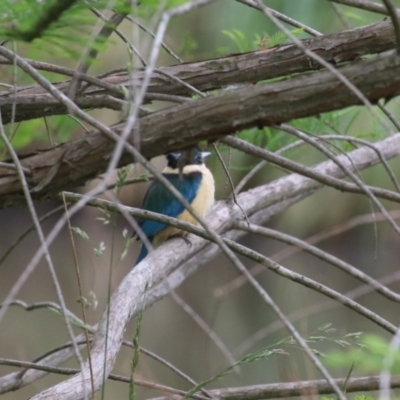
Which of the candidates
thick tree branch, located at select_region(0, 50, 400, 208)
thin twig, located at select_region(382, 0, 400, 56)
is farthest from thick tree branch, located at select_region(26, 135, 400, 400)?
thin twig, located at select_region(382, 0, 400, 56)

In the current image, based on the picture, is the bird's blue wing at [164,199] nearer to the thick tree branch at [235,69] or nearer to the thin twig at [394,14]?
the thick tree branch at [235,69]

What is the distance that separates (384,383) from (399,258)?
12.7 feet

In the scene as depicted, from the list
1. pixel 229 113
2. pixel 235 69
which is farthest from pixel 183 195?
pixel 229 113

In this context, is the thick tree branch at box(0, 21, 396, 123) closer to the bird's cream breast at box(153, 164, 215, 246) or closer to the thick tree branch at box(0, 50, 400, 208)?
the thick tree branch at box(0, 50, 400, 208)

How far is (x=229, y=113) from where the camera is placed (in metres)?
0.78

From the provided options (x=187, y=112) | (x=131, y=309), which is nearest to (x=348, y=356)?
(x=187, y=112)

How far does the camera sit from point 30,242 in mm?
4367

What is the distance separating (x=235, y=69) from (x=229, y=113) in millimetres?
405

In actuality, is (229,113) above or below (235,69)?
below

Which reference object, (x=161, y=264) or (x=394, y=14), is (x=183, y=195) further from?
(x=394, y=14)

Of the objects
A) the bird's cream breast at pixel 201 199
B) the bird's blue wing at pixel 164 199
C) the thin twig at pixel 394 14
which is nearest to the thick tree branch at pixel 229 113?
the thin twig at pixel 394 14

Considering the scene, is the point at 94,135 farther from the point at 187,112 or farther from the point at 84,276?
the point at 84,276

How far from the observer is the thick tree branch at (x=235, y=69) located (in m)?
1.10

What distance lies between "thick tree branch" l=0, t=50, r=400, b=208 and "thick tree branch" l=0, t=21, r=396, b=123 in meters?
0.19
